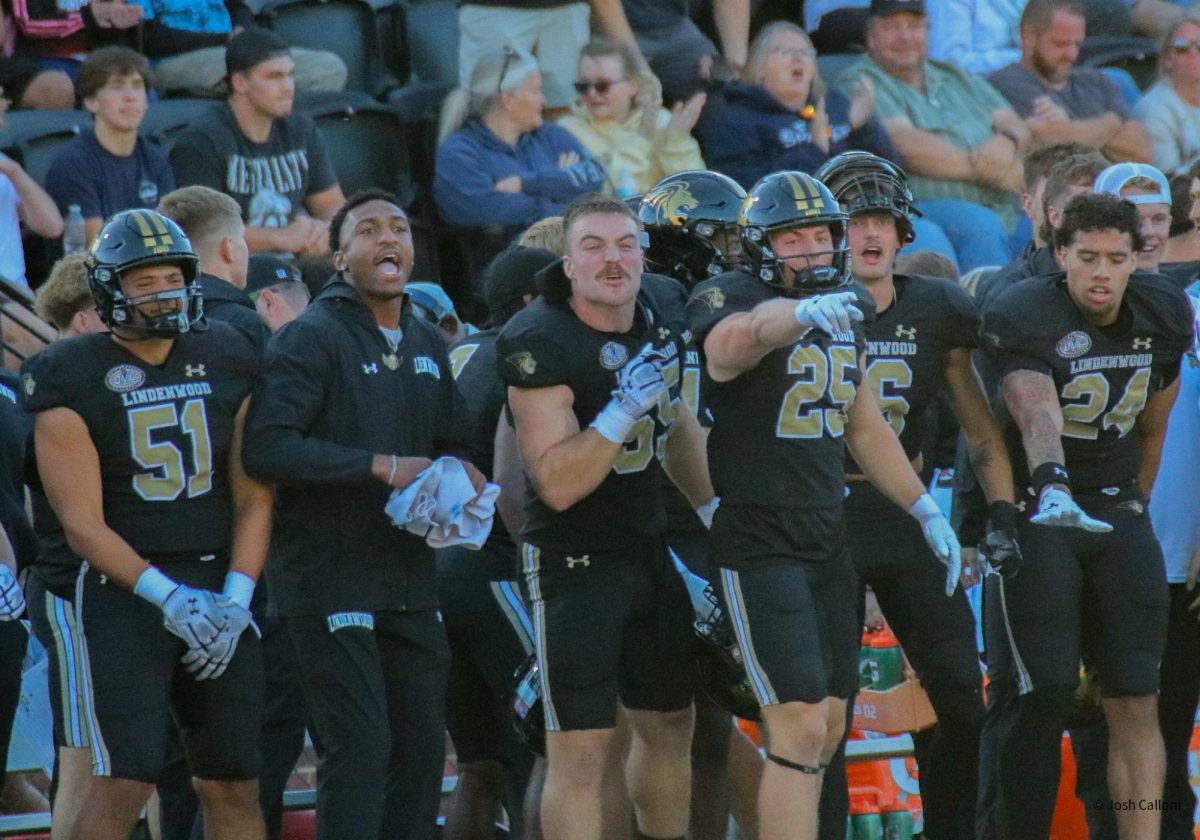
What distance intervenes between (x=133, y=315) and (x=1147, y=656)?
3319 mm

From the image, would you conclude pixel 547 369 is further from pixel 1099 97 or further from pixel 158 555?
pixel 1099 97

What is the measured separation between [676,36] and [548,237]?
166 inches

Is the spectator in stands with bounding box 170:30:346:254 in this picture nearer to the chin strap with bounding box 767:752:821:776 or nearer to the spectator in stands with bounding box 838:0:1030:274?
the spectator in stands with bounding box 838:0:1030:274

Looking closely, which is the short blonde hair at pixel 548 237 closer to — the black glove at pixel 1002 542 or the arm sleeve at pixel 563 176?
the black glove at pixel 1002 542

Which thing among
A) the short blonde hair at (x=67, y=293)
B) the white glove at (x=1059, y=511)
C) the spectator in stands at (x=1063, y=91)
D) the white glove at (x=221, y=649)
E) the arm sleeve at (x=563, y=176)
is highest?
the spectator in stands at (x=1063, y=91)

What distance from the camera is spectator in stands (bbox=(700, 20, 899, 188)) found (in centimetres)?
995

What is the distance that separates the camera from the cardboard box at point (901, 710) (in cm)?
714

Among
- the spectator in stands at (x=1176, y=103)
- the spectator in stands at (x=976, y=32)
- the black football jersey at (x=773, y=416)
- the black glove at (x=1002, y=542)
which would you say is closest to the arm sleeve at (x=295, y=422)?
the black football jersey at (x=773, y=416)

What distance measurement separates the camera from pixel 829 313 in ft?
16.7

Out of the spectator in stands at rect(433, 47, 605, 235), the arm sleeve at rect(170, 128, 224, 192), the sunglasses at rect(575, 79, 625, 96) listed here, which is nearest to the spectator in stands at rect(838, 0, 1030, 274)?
the sunglasses at rect(575, 79, 625, 96)

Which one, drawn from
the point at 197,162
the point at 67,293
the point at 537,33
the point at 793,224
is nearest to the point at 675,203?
the point at 793,224

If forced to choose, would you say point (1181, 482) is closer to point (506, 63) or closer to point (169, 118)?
point (506, 63)

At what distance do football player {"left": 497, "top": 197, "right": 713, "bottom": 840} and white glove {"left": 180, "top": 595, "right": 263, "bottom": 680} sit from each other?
35.9 inches

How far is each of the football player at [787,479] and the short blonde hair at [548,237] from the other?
1.07 meters
